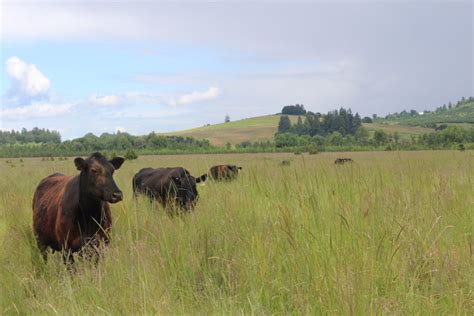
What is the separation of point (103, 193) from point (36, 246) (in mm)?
1617

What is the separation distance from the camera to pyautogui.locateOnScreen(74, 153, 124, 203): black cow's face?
546 cm

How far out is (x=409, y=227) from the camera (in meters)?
4.21

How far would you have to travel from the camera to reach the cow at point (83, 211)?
5.56m

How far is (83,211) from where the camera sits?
5.82 m

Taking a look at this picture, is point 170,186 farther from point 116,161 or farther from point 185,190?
point 116,161

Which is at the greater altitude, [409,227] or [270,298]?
[409,227]

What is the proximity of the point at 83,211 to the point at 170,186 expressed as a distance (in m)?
2.17

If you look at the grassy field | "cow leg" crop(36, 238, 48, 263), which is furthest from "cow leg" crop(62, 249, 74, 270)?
"cow leg" crop(36, 238, 48, 263)

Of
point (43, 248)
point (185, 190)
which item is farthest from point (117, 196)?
point (185, 190)

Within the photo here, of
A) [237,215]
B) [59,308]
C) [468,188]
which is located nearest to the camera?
[59,308]

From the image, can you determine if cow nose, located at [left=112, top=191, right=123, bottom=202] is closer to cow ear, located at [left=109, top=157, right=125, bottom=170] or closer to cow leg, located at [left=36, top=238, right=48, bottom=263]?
cow ear, located at [left=109, top=157, right=125, bottom=170]

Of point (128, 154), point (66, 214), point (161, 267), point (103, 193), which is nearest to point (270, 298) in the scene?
point (161, 267)

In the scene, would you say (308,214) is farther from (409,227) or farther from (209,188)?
A: (209,188)

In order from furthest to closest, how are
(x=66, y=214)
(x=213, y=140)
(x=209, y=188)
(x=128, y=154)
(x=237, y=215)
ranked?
1. (x=213, y=140)
2. (x=128, y=154)
3. (x=209, y=188)
4. (x=66, y=214)
5. (x=237, y=215)
